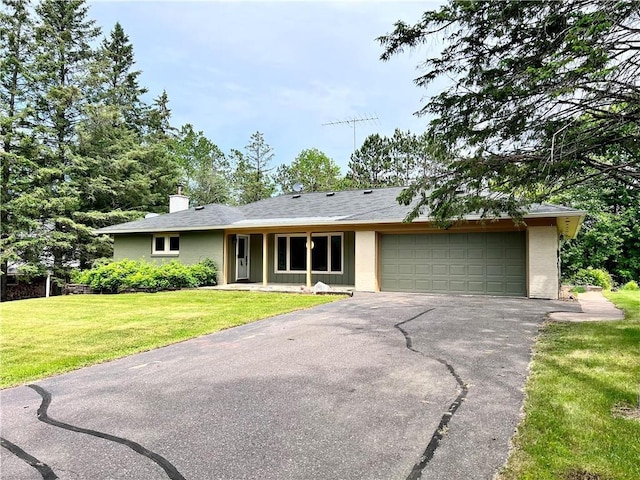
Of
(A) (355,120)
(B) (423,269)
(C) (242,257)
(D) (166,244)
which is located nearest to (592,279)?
(B) (423,269)

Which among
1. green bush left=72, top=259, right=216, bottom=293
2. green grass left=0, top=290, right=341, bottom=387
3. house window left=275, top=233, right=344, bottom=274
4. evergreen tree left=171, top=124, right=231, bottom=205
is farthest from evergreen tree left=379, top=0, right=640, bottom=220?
evergreen tree left=171, top=124, right=231, bottom=205

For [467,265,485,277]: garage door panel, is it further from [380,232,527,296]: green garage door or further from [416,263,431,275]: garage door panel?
[416,263,431,275]: garage door panel

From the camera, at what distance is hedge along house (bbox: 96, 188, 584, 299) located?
1152cm

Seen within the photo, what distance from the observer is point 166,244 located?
57.0 feet

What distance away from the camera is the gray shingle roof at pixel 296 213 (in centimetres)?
1404

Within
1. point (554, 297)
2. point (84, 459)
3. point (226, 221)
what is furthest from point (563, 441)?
point (226, 221)

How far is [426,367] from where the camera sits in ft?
15.5

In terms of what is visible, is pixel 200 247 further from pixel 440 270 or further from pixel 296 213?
pixel 440 270

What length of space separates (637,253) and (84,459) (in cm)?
2523

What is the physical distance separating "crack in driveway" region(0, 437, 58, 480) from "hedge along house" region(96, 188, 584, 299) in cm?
1051

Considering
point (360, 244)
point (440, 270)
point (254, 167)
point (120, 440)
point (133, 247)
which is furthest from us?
point (254, 167)

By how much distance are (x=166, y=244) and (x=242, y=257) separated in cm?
336

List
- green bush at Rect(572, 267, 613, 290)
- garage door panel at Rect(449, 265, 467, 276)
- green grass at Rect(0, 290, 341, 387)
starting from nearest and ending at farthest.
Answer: green grass at Rect(0, 290, 341, 387) < garage door panel at Rect(449, 265, 467, 276) < green bush at Rect(572, 267, 613, 290)

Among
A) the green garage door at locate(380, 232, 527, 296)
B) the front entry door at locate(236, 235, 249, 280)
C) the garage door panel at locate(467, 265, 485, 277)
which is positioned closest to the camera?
the green garage door at locate(380, 232, 527, 296)
